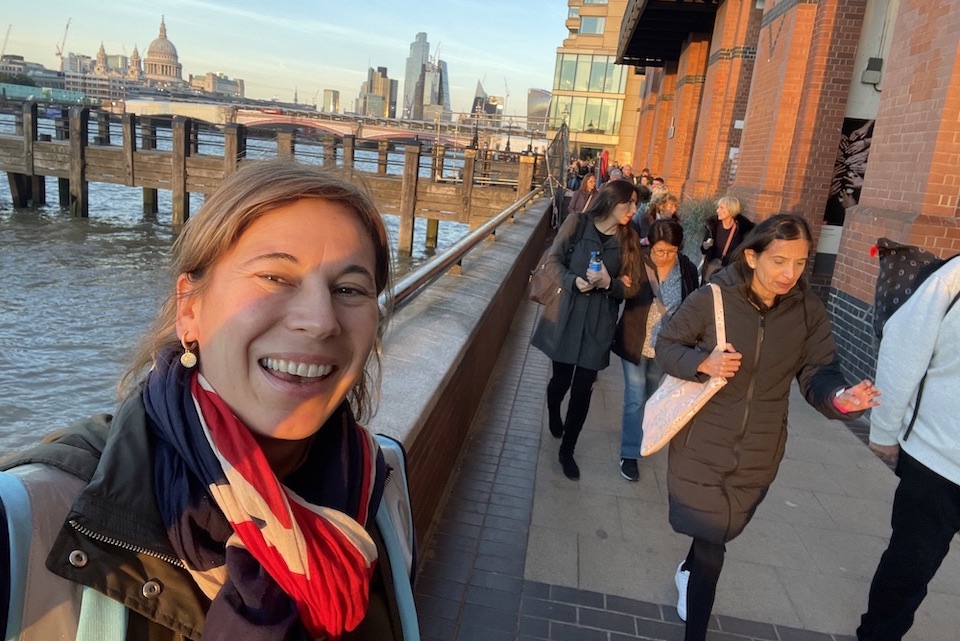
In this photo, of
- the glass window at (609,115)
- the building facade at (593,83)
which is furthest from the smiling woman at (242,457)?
the glass window at (609,115)

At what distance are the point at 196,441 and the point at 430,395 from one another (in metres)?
1.99

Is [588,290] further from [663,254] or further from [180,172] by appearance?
[180,172]

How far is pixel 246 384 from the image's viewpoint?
1.19 m

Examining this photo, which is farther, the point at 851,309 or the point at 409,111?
the point at 409,111

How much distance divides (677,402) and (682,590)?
1.02 metres

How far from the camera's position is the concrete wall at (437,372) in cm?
293

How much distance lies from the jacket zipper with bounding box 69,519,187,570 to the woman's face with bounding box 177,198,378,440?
0.86 ft

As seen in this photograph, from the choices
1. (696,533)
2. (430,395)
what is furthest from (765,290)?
(430,395)

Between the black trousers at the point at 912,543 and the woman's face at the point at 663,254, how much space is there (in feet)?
7.33

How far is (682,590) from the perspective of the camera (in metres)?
3.37

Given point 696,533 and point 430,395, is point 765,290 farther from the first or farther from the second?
point 430,395

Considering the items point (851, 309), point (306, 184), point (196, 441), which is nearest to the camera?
point (196, 441)

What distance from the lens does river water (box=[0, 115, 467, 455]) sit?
8.77 metres

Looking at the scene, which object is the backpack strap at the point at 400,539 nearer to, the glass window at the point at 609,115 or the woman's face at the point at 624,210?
the woman's face at the point at 624,210
